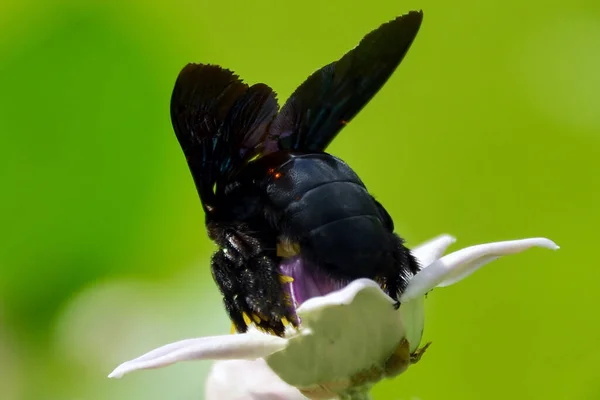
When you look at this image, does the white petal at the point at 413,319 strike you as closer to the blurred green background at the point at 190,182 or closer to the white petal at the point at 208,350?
the white petal at the point at 208,350

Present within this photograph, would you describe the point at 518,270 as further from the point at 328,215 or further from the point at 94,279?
the point at 328,215

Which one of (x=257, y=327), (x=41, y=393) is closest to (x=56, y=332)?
(x=41, y=393)

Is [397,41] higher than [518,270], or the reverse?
[397,41]

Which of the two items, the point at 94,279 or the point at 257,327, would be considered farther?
the point at 94,279

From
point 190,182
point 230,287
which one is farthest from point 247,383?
point 190,182

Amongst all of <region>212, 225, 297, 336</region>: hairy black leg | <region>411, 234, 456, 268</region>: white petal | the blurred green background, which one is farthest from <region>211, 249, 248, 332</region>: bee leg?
the blurred green background

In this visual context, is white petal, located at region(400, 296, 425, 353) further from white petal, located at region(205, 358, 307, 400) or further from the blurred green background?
the blurred green background
